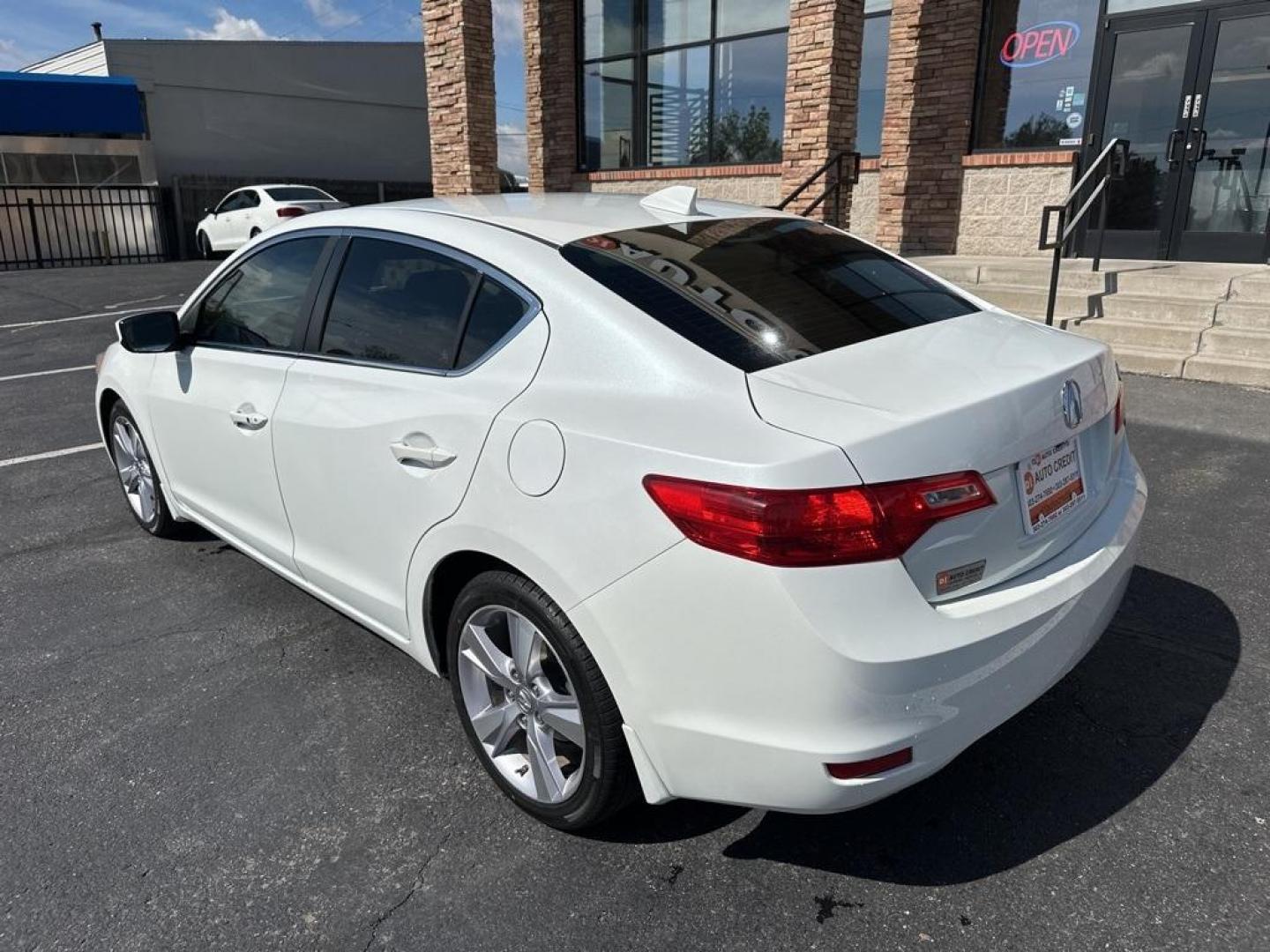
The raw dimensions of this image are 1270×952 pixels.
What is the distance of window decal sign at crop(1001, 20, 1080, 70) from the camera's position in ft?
33.9

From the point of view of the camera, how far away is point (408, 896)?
232cm

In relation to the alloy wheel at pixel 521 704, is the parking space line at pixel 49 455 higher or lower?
lower

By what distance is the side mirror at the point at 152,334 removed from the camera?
372 cm

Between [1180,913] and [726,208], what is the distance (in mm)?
2499

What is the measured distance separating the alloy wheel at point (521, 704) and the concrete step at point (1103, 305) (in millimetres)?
6365

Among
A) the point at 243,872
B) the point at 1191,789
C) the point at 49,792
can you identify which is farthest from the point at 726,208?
the point at 49,792

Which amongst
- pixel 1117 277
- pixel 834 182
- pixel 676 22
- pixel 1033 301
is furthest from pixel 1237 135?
pixel 676 22

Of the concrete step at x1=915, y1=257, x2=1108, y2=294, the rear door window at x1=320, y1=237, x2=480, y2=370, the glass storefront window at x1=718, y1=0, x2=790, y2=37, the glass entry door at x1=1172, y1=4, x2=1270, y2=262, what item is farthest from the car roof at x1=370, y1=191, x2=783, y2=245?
the glass storefront window at x1=718, y1=0, x2=790, y2=37

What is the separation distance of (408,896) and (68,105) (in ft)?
84.8

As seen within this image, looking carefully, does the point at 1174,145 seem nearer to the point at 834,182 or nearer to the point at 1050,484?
the point at 834,182

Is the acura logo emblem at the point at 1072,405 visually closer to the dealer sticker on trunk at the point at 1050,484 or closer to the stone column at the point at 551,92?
the dealer sticker on trunk at the point at 1050,484

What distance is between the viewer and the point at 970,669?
2020mm

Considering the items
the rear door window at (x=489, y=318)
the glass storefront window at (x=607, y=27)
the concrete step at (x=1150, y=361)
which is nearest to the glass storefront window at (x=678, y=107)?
the glass storefront window at (x=607, y=27)

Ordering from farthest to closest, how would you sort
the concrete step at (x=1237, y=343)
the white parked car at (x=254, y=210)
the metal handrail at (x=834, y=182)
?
the white parked car at (x=254, y=210), the metal handrail at (x=834, y=182), the concrete step at (x=1237, y=343)
